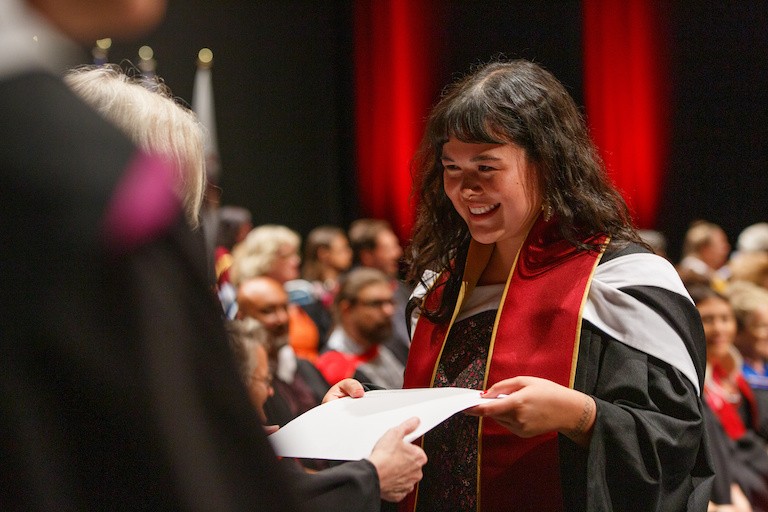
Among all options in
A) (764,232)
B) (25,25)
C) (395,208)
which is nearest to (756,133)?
(764,232)

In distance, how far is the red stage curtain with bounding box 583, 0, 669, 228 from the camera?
969 cm

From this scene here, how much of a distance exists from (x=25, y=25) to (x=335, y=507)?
3.17 feet

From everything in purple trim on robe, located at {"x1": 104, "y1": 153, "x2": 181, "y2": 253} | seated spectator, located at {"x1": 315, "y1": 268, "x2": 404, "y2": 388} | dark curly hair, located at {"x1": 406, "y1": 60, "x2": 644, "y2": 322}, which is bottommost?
seated spectator, located at {"x1": 315, "y1": 268, "x2": 404, "y2": 388}

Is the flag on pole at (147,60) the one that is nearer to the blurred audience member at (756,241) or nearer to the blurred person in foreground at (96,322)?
the blurred audience member at (756,241)

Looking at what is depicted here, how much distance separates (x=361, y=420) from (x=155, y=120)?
729 millimetres

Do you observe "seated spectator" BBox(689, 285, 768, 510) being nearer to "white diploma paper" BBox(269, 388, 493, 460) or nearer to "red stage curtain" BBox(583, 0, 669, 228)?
"white diploma paper" BBox(269, 388, 493, 460)

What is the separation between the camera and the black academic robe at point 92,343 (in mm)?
680

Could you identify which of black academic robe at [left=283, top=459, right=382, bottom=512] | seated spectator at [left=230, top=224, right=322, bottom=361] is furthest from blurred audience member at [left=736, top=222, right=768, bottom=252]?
black academic robe at [left=283, top=459, right=382, bottom=512]

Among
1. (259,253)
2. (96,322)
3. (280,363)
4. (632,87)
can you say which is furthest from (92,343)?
(632,87)

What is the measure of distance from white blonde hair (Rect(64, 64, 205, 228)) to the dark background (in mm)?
7804

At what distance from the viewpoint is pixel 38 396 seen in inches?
27.5

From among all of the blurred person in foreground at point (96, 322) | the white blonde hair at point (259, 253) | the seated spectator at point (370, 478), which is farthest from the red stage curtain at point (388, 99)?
the blurred person in foreground at point (96, 322)

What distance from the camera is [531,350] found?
6.28 feet

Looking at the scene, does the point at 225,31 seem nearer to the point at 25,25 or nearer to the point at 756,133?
the point at 756,133
